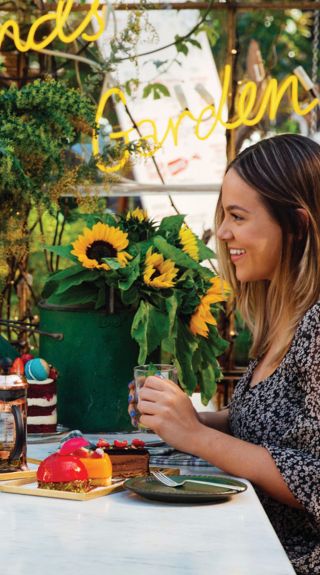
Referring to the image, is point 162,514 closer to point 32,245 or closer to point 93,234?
point 93,234

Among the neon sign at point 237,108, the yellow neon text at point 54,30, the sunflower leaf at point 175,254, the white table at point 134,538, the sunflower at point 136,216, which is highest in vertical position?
the yellow neon text at point 54,30

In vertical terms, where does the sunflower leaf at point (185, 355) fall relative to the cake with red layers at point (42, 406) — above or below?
above

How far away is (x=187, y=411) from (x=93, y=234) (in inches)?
22.4

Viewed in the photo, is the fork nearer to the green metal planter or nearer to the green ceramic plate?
the green ceramic plate

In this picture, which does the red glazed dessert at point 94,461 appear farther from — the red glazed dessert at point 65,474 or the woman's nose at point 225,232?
the woman's nose at point 225,232

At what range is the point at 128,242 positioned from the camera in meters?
2.38

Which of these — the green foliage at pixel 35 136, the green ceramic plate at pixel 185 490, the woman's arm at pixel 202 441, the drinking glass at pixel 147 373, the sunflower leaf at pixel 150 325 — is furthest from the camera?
the green foliage at pixel 35 136

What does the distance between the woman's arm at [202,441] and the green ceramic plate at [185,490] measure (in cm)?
9

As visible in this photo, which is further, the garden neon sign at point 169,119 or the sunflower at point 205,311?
the garden neon sign at point 169,119

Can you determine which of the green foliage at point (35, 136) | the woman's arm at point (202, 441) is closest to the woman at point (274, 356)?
the woman's arm at point (202, 441)

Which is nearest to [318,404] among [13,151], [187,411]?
[187,411]

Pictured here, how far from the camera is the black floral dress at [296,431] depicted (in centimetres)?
191

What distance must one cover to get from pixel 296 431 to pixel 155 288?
534 mm

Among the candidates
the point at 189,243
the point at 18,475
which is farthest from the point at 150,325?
the point at 18,475
